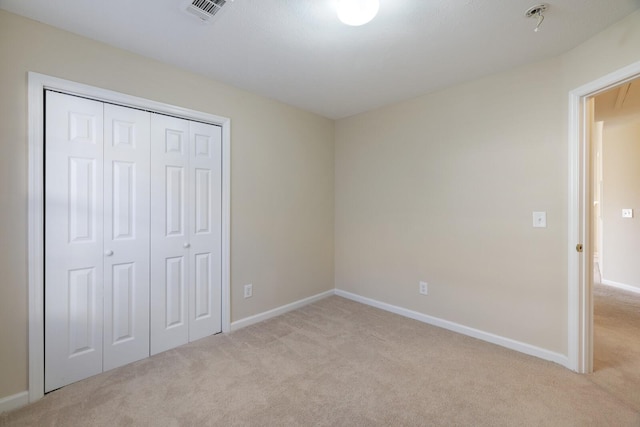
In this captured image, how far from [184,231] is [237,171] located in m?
0.77

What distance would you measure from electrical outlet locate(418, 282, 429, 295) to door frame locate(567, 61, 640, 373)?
3.79 ft

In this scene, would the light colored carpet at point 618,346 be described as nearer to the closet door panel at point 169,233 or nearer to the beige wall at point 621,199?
the beige wall at point 621,199

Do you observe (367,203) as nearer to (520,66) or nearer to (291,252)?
(291,252)

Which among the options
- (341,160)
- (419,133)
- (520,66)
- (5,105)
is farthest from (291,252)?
(520,66)

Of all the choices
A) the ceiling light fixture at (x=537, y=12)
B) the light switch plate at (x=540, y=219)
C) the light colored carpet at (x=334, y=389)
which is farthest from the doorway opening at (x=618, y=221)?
the ceiling light fixture at (x=537, y=12)

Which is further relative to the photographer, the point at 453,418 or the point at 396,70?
the point at 396,70

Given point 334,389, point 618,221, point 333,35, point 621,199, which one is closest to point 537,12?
point 333,35

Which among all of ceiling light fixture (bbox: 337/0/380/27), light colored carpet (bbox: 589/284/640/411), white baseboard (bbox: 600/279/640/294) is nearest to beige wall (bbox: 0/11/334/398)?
ceiling light fixture (bbox: 337/0/380/27)

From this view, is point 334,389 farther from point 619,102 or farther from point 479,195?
point 619,102

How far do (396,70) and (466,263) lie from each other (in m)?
1.91

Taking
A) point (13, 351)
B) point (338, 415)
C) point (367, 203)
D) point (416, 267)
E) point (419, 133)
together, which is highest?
point (419, 133)

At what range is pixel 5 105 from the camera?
1654mm

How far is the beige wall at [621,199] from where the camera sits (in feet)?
12.7

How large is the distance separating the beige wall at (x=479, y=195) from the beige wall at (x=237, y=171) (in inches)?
22.2
